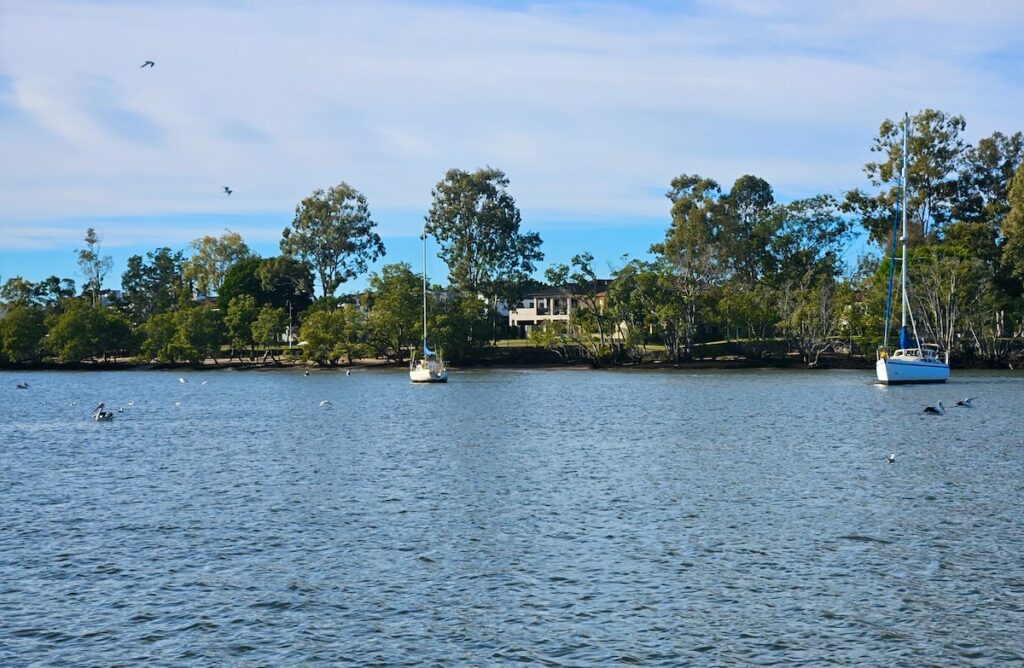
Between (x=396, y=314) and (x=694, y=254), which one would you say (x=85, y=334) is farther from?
(x=694, y=254)

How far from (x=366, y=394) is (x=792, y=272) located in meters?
77.1

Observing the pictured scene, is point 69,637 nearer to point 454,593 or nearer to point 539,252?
point 454,593

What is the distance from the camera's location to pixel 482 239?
148 m

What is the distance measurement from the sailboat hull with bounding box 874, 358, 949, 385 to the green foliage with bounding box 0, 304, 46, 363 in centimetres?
11664

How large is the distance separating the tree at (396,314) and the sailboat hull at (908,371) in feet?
198

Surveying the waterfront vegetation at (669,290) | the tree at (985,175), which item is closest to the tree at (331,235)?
the waterfront vegetation at (669,290)

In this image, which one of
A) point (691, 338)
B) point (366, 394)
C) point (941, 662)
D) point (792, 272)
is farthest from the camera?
point (792, 272)

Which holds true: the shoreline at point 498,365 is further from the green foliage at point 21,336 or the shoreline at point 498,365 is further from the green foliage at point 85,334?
the green foliage at point 85,334

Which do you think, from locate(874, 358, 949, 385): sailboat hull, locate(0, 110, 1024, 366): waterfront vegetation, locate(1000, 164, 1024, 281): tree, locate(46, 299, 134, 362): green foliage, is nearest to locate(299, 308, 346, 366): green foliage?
locate(0, 110, 1024, 366): waterfront vegetation

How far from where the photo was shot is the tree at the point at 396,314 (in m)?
135

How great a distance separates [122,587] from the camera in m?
24.1

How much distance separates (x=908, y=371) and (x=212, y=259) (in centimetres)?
13065

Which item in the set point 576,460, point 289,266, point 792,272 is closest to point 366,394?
point 576,460

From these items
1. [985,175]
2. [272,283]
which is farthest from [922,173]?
[272,283]
